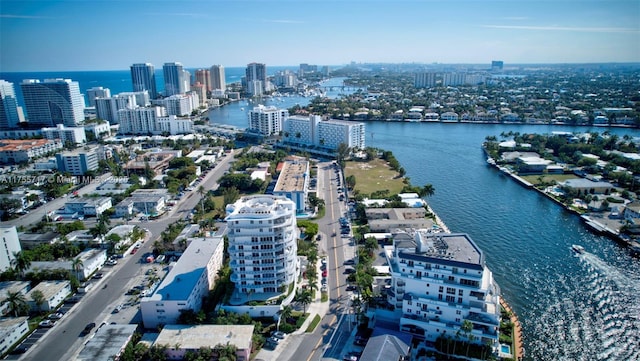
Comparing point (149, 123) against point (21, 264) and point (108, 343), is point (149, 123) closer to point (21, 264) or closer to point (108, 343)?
point (21, 264)

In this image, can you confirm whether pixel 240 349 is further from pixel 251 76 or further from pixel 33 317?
pixel 251 76

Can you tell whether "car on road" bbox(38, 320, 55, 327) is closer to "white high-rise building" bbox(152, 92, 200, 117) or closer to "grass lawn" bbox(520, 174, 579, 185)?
"grass lawn" bbox(520, 174, 579, 185)

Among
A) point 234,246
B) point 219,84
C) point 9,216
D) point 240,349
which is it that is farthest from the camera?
point 219,84

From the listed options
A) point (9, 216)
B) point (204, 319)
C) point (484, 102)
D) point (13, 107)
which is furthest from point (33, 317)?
point (484, 102)

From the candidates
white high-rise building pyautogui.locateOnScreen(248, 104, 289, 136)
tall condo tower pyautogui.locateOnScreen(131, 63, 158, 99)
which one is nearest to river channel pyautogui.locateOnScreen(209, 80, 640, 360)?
white high-rise building pyautogui.locateOnScreen(248, 104, 289, 136)

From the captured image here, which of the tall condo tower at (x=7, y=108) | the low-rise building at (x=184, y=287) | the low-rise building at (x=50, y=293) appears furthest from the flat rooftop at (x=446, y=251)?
the tall condo tower at (x=7, y=108)

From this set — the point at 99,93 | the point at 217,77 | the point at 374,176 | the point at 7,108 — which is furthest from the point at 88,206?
the point at 217,77

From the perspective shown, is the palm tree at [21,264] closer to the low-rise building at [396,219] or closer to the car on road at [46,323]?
the car on road at [46,323]
